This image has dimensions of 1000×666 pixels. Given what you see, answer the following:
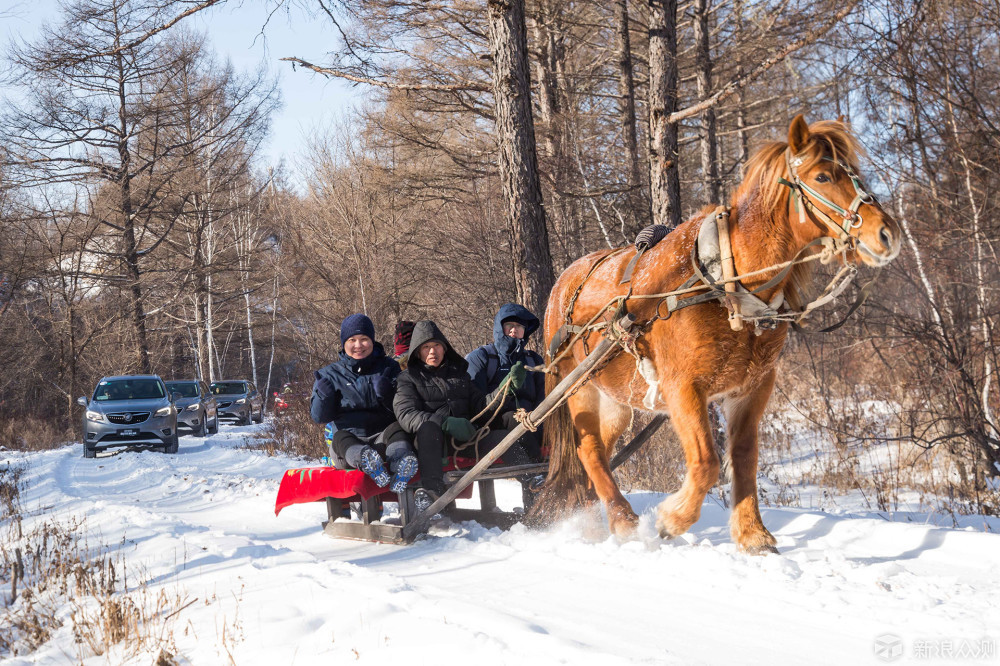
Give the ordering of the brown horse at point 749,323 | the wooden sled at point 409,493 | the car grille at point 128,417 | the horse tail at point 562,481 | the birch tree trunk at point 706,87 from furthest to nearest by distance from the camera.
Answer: the car grille at point 128,417
the birch tree trunk at point 706,87
the horse tail at point 562,481
the wooden sled at point 409,493
the brown horse at point 749,323

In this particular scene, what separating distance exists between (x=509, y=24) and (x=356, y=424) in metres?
Result: 4.26

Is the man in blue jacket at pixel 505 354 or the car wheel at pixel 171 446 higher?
the man in blue jacket at pixel 505 354

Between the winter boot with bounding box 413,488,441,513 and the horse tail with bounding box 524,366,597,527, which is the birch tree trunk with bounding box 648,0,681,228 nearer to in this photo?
the horse tail with bounding box 524,366,597,527

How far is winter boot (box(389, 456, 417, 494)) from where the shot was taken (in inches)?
212

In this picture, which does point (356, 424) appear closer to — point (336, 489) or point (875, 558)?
point (336, 489)

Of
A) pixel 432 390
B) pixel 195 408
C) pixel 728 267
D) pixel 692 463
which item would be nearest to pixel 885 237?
pixel 728 267

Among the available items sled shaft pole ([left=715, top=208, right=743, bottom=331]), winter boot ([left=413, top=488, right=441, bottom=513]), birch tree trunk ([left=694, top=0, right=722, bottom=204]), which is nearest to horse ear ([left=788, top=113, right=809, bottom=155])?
sled shaft pole ([left=715, top=208, right=743, bottom=331])

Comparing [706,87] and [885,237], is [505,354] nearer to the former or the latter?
[885,237]

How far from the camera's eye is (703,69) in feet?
32.6

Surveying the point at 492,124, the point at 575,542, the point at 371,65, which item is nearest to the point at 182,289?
the point at 492,124

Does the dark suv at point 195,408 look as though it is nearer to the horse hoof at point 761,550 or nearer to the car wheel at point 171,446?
the car wheel at point 171,446

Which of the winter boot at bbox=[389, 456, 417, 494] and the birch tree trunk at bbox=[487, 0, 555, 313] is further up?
the birch tree trunk at bbox=[487, 0, 555, 313]

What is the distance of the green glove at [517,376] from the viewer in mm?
5695

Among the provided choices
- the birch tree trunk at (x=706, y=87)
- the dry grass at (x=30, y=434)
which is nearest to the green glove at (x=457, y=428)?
the birch tree trunk at (x=706, y=87)
